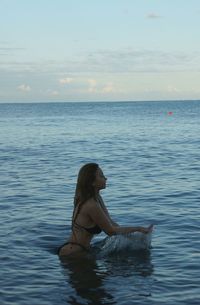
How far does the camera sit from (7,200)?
16.9 metres

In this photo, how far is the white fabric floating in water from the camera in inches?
403

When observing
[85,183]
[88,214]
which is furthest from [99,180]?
[88,214]

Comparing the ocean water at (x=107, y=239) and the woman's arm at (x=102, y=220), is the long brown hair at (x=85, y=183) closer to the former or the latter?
the woman's arm at (x=102, y=220)

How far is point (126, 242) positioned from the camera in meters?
10.3

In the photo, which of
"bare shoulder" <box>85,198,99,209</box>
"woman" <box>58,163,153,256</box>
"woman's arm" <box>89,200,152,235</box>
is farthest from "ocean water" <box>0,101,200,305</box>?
"bare shoulder" <box>85,198,99,209</box>

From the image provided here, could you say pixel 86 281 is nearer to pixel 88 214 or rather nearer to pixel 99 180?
pixel 88 214

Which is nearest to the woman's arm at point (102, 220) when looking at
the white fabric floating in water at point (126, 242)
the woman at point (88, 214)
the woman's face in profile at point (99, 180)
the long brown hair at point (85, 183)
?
the woman at point (88, 214)

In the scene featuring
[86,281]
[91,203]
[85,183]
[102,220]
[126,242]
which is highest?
[85,183]

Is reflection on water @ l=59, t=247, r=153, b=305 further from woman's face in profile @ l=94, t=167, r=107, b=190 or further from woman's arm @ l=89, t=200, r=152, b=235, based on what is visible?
woman's face in profile @ l=94, t=167, r=107, b=190

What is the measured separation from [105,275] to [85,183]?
5.24 feet

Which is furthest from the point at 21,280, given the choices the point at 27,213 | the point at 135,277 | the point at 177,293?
the point at 27,213

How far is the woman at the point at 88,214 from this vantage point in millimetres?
9219

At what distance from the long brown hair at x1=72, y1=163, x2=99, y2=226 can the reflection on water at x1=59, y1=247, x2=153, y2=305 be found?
40.6 inches

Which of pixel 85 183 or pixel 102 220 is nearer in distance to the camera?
pixel 85 183
